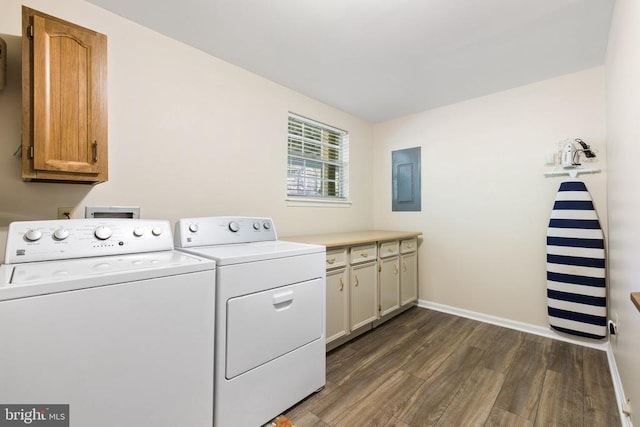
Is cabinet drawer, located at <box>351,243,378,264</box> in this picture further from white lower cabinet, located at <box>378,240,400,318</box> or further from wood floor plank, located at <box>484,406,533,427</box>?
wood floor plank, located at <box>484,406,533,427</box>

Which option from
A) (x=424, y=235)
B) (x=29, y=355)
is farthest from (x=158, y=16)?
(x=424, y=235)

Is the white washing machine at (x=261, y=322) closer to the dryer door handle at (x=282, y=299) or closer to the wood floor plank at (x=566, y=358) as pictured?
the dryer door handle at (x=282, y=299)

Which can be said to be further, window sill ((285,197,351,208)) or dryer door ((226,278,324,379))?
window sill ((285,197,351,208))

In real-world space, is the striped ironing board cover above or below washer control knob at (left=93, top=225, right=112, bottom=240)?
below

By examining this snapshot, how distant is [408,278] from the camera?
10.3 ft

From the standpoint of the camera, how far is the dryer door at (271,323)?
1362mm

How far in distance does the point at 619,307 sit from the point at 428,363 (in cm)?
123

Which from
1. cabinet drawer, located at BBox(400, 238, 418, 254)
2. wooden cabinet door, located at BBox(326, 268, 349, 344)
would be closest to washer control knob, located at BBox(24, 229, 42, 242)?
wooden cabinet door, located at BBox(326, 268, 349, 344)

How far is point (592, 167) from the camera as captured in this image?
231 cm

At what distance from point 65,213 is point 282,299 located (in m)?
1.35

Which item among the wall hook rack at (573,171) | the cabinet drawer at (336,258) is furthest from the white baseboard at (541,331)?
the cabinet drawer at (336,258)

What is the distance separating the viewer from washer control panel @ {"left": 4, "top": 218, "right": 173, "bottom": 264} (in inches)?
47.1

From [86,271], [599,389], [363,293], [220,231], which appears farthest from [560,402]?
[86,271]

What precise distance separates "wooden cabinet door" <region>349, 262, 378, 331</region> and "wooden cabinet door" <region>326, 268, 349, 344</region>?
0.23ft
